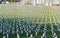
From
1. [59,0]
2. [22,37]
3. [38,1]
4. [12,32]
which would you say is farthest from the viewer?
[38,1]

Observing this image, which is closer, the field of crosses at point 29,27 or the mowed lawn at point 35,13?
the field of crosses at point 29,27

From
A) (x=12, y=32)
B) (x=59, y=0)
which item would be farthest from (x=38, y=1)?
(x=12, y=32)

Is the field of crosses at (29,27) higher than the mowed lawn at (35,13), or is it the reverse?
the field of crosses at (29,27)

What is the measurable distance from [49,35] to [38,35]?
1.21 ft

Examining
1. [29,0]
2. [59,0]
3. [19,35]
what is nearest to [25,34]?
[19,35]

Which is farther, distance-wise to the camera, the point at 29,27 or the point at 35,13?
the point at 35,13

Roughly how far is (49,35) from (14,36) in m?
1.19

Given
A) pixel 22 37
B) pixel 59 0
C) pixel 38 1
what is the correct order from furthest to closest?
pixel 38 1
pixel 59 0
pixel 22 37

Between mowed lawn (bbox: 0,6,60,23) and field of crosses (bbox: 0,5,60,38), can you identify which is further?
mowed lawn (bbox: 0,6,60,23)

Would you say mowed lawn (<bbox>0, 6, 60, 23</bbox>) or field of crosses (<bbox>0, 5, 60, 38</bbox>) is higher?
field of crosses (<bbox>0, 5, 60, 38</bbox>)

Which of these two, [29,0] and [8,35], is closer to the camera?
[8,35]

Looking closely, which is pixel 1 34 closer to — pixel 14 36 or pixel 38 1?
pixel 14 36

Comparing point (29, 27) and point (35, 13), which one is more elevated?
point (29, 27)

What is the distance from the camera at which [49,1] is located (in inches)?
1796
